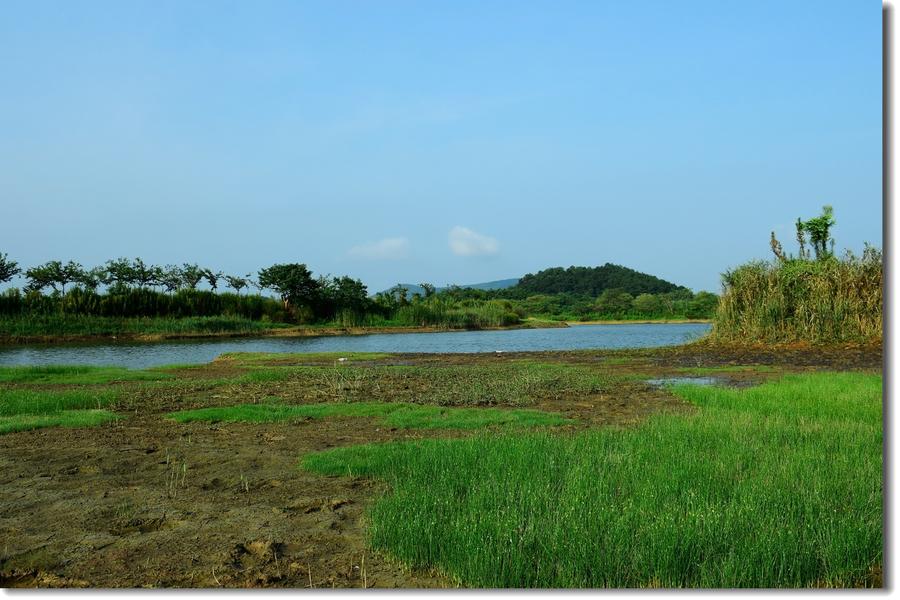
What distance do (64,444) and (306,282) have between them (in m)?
53.8

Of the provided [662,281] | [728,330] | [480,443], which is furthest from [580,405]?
[662,281]

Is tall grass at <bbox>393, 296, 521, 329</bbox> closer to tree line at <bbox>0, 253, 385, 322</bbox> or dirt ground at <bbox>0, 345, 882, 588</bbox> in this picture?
tree line at <bbox>0, 253, 385, 322</bbox>

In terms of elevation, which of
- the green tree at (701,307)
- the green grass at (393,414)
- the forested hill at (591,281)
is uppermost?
the forested hill at (591,281)

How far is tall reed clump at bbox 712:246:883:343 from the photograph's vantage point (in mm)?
22500

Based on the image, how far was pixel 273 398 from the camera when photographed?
12156mm

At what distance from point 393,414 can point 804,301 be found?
18.4 meters

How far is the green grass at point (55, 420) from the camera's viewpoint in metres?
9.23

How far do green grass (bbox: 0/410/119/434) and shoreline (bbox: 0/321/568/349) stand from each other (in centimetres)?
Result: 3152

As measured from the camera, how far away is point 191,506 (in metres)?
5.49

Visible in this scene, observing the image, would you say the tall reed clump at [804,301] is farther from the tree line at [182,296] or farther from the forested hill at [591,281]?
the forested hill at [591,281]

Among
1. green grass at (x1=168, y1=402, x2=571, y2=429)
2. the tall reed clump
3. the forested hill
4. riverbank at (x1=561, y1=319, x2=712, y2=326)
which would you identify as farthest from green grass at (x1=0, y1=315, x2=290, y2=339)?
the forested hill

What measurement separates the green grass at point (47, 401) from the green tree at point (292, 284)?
48202mm

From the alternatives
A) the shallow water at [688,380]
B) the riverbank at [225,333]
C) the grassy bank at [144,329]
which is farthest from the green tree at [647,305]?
the shallow water at [688,380]

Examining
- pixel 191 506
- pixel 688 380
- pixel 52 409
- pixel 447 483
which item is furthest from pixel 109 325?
pixel 447 483
